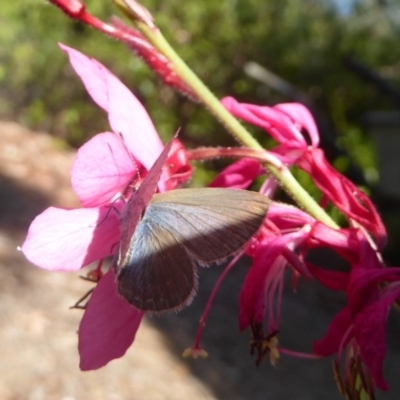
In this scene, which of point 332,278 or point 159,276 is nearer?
point 159,276

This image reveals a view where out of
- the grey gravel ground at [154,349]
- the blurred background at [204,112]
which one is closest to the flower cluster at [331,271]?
the grey gravel ground at [154,349]

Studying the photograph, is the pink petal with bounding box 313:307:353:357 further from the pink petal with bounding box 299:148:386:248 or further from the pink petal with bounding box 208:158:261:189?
the pink petal with bounding box 208:158:261:189

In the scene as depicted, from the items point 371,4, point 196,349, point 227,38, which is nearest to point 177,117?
point 227,38

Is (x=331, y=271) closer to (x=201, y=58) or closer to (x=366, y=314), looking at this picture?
(x=366, y=314)

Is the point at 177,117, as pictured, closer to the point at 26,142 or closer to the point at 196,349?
the point at 26,142

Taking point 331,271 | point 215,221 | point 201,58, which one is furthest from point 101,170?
point 201,58

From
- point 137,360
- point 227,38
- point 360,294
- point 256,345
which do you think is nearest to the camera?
point 360,294
